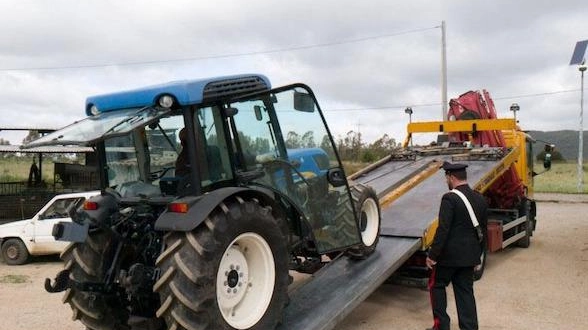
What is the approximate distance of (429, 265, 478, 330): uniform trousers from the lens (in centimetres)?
549

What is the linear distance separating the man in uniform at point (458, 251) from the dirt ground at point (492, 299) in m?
0.69

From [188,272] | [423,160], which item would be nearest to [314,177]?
[188,272]

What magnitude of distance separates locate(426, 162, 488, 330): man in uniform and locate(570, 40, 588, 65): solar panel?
1084 centimetres

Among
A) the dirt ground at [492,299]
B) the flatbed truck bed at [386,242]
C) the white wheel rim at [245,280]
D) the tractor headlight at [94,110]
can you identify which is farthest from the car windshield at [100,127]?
the dirt ground at [492,299]

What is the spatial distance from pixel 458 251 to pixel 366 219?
1.32 meters

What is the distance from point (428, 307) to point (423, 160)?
370cm

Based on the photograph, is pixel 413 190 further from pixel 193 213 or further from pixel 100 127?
pixel 100 127

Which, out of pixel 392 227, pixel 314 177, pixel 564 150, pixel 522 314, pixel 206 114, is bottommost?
pixel 564 150

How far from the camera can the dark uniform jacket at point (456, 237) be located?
543 cm

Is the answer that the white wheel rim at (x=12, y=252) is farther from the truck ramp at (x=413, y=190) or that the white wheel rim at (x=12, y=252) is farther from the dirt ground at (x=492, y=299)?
the truck ramp at (x=413, y=190)

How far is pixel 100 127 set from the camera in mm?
3873

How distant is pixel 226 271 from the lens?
417 cm

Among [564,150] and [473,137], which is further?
[564,150]

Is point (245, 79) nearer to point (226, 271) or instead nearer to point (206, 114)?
point (206, 114)
